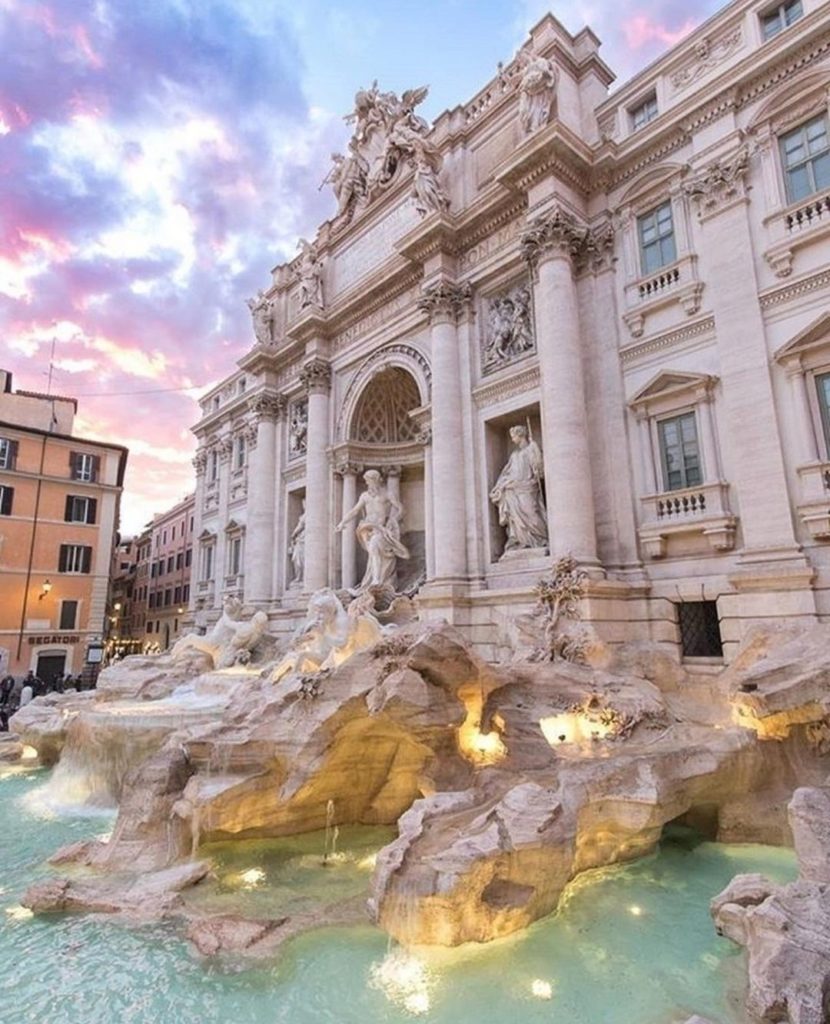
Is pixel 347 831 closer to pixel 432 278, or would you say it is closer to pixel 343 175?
pixel 432 278

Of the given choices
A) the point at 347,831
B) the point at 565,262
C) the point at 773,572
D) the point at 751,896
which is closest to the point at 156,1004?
the point at 347,831

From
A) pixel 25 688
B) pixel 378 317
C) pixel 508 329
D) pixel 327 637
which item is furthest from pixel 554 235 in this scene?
pixel 25 688

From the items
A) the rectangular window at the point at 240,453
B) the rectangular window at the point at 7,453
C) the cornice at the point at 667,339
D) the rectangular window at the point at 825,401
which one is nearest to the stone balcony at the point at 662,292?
the cornice at the point at 667,339

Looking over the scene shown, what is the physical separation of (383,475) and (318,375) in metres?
3.84

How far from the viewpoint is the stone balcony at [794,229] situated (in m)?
9.41

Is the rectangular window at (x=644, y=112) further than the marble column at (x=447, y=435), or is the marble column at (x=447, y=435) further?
the marble column at (x=447, y=435)

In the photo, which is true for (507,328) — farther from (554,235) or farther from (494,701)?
(494,701)

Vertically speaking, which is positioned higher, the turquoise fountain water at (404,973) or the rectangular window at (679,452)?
the rectangular window at (679,452)

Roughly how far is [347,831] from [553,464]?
7.24 m

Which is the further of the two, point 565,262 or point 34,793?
point 565,262

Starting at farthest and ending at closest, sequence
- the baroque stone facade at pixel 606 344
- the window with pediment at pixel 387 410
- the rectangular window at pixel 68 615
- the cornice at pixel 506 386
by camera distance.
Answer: the rectangular window at pixel 68 615 → the window with pediment at pixel 387 410 → the cornice at pixel 506 386 → the baroque stone facade at pixel 606 344

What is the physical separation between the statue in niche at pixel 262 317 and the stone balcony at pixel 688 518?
1554cm

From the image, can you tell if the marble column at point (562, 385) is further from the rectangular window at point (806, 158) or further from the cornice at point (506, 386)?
the rectangular window at point (806, 158)

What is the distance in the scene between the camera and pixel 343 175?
62.5 ft
